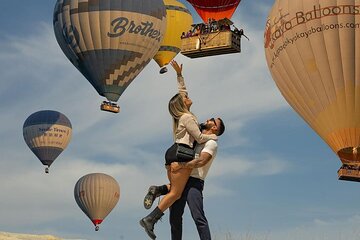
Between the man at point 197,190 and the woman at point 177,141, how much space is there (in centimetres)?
8

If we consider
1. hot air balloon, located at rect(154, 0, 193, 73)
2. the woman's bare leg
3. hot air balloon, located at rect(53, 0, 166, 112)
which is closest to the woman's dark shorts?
the woman's bare leg

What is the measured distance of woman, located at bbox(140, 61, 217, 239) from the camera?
10.3m

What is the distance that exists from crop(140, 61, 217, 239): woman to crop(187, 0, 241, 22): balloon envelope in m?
25.2

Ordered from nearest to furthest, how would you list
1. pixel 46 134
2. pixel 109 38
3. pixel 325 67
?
pixel 325 67 < pixel 109 38 < pixel 46 134

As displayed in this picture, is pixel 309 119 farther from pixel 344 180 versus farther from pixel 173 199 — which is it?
pixel 173 199

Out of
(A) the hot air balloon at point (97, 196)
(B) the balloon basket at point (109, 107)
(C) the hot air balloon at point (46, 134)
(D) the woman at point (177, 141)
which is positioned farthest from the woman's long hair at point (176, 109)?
(C) the hot air balloon at point (46, 134)

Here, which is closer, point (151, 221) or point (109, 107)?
point (151, 221)

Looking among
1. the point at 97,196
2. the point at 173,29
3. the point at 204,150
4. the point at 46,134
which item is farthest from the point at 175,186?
the point at 46,134

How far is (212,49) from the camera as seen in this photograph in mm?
32500

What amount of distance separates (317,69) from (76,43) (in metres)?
15.6

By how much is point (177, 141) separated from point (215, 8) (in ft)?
85.2

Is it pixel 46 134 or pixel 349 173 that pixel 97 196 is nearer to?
pixel 46 134

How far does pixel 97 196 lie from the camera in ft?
170

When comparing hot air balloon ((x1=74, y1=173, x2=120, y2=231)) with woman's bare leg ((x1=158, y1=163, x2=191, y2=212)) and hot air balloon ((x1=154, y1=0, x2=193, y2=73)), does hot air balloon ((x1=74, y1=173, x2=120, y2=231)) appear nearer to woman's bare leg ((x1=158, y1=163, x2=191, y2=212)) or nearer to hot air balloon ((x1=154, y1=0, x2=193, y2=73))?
hot air balloon ((x1=154, y1=0, x2=193, y2=73))
